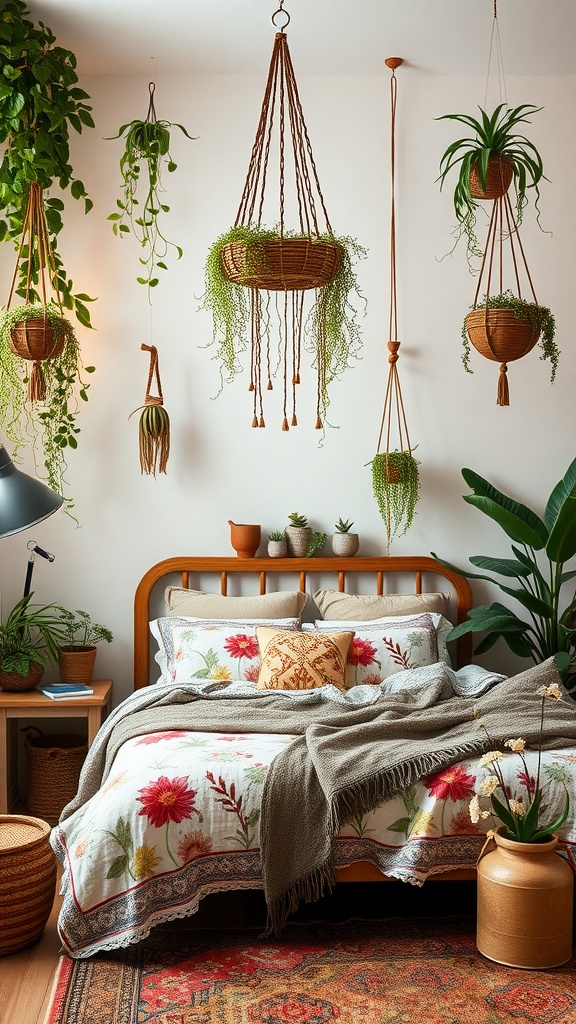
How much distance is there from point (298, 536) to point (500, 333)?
4.21 ft

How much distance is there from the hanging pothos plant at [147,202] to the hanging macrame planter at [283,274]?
0.30 m

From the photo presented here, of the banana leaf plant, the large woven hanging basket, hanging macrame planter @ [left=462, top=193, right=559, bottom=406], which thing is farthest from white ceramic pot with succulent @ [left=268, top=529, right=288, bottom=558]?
the large woven hanging basket

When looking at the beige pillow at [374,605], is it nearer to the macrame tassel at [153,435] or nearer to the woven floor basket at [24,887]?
the macrame tassel at [153,435]

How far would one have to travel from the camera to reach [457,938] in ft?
9.99

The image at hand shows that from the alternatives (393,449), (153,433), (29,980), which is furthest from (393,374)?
(29,980)

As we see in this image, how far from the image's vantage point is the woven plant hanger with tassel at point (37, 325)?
4.15 metres

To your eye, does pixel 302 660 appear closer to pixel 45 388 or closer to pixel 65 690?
pixel 65 690

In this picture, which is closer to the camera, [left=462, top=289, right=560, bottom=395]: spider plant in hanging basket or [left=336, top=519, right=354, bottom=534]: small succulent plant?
[left=462, top=289, right=560, bottom=395]: spider plant in hanging basket

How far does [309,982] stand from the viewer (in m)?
2.76

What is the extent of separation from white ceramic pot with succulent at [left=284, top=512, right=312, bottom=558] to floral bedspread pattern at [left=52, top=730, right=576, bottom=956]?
164 centimetres

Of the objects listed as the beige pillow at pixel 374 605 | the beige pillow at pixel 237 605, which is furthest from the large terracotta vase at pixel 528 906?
the beige pillow at pixel 237 605

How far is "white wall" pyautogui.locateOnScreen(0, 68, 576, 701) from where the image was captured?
4.71 metres

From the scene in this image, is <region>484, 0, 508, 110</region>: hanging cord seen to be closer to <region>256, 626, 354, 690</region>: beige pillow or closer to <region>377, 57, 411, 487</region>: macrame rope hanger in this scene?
<region>377, 57, 411, 487</region>: macrame rope hanger

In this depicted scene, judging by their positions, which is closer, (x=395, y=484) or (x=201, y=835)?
(x=201, y=835)
